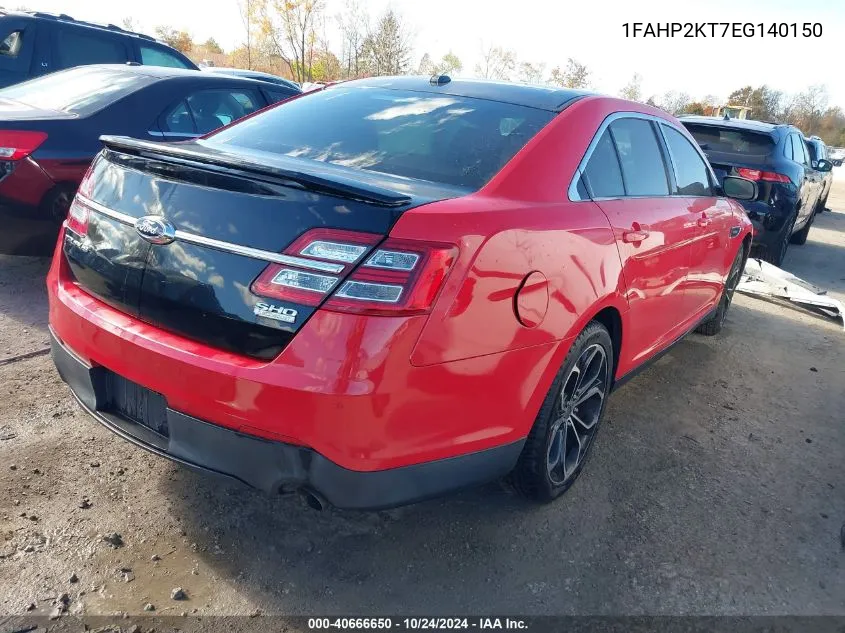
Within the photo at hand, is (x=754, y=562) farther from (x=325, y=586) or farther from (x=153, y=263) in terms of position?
(x=153, y=263)

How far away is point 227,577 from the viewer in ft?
7.11

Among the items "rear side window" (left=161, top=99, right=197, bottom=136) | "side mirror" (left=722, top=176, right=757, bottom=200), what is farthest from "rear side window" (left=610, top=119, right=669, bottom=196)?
"rear side window" (left=161, top=99, right=197, bottom=136)

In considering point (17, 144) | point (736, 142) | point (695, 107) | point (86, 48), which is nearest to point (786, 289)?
point (736, 142)

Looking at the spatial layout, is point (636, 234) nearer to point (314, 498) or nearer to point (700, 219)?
point (700, 219)

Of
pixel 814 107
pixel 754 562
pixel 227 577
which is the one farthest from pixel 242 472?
pixel 814 107

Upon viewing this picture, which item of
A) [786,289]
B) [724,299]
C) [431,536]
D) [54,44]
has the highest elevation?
[54,44]

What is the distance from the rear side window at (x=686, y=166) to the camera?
144 inches

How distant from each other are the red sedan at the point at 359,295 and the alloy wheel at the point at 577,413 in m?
0.02

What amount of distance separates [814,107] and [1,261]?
204ft

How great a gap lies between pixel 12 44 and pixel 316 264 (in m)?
6.74

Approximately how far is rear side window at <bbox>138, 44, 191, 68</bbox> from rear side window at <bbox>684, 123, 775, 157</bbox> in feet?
19.9

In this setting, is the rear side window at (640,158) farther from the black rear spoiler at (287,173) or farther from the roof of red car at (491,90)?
the black rear spoiler at (287,173)

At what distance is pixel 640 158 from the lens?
3199 mm

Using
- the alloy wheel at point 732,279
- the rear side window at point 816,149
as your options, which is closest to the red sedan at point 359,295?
the alloy wheel at point 732,279
